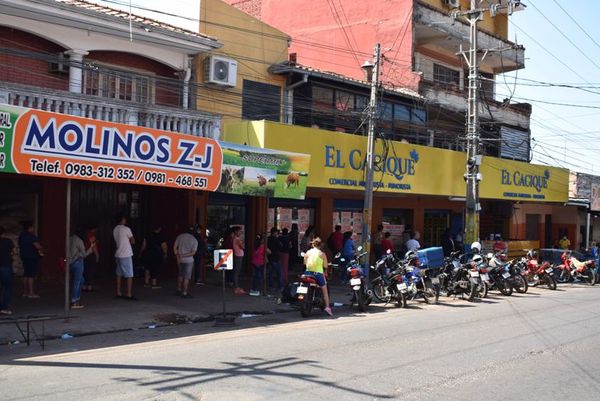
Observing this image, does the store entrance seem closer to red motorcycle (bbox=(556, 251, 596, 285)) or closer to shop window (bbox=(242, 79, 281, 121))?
red motorcycle (bbox=(556, 251, 596, 285))

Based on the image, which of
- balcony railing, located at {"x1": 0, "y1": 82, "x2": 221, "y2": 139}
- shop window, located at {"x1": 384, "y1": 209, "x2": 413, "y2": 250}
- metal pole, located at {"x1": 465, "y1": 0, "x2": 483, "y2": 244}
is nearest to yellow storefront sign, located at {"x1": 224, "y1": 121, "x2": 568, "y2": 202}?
metal pole, located at {"x1": 465, "y1": 0, "x2": 483, "y2": 244}

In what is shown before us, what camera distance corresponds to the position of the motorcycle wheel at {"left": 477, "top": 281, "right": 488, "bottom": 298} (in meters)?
16.8

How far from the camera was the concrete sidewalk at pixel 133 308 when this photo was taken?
35.8 ft

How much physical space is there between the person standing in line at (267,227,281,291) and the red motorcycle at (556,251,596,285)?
444 inches

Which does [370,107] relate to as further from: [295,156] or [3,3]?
[3,3]

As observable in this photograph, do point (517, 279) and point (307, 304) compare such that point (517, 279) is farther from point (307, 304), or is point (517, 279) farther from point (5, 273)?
point (5, 273)

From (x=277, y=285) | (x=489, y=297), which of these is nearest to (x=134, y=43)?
(x=277, y=285)

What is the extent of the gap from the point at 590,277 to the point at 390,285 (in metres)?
11.3

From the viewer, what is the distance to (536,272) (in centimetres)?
2005

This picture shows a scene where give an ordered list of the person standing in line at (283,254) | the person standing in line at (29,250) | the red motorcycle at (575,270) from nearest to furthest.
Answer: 1. the person standing in line at (29,250)
2. the person standing in line at (283,254)
3. the red motorcycle at (575,270)

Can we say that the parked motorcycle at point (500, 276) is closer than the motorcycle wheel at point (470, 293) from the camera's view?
No

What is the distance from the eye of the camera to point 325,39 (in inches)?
1091

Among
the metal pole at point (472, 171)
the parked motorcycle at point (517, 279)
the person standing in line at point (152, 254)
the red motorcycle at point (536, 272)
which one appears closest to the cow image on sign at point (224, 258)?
the person standing in line at point (152, 254)

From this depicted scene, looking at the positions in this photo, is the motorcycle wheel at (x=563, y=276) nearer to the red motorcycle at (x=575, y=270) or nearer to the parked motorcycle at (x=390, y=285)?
the red motorcycle at (x=575, y=270)
